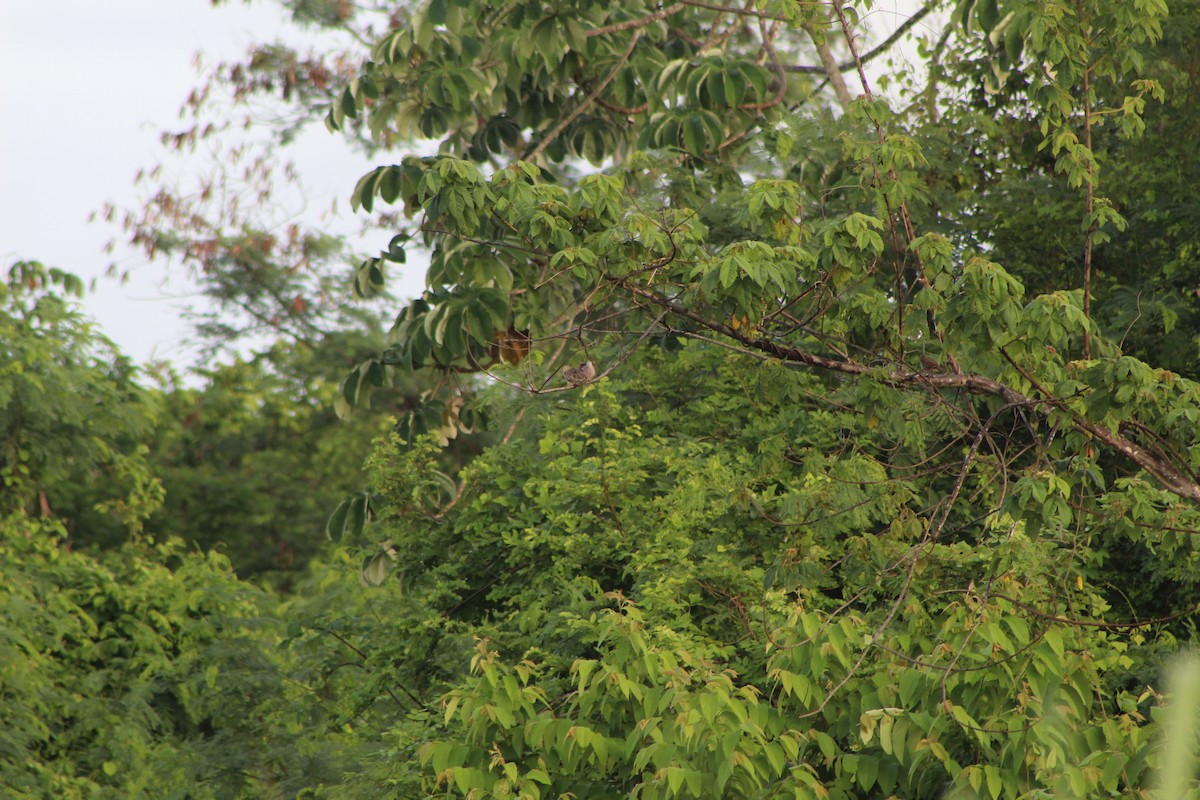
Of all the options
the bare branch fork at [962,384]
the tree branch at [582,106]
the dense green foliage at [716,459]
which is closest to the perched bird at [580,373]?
the dense green foliage at [716,459]

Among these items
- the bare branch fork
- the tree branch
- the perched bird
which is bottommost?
the bare branch fork

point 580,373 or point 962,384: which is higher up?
point 580,373

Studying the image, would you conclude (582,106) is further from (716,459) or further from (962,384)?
(962,384)

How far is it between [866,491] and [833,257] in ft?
2.68

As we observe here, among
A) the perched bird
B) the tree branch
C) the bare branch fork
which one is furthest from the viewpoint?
the tree branch

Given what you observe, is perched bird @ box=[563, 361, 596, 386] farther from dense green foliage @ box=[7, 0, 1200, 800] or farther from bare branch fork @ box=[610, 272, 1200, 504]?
bare branch fork @ box=[610, 272, 1200, 504]

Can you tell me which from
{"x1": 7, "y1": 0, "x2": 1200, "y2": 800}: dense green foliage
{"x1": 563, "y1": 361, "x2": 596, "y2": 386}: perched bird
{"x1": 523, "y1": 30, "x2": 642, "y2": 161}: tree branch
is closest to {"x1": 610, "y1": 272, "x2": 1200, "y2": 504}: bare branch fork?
{"x1": 7, "y1": 0, "x2": 1200, "y2": 800}: dense green foliage

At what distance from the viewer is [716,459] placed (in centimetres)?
510

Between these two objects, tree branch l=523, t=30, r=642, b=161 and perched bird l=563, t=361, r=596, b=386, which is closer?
perched bird l=563, t=361, r=596, b=386

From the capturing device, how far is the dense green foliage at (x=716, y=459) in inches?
146

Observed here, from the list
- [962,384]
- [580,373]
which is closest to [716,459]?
[580,373]

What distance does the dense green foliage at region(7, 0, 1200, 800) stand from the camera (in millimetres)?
3711

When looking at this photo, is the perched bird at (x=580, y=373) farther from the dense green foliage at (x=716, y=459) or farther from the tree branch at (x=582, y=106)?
the tree branch at (x=582, y=106)

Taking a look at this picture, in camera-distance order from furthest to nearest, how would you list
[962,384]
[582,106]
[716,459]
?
[582,106] → [716,459] → [962,384]
